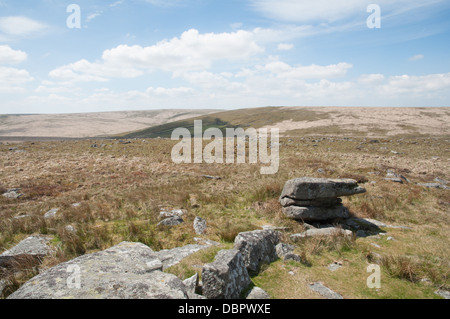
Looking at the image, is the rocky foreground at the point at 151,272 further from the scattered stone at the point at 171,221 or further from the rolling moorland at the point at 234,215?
the scattered stone at the point at 171,221

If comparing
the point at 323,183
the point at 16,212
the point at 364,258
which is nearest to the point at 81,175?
the point at 16,212

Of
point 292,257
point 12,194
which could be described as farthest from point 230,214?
point 12,194

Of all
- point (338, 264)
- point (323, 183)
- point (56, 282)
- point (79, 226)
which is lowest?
point (338, 264)

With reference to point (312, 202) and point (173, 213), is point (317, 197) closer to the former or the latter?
point (312, 202)

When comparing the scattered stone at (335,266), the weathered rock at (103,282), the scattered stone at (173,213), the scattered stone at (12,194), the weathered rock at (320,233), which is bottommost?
the scattered stone at (335,266)

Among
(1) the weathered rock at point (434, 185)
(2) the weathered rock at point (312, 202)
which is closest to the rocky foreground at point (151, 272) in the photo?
(2) the weathered rock at point (312, 202)

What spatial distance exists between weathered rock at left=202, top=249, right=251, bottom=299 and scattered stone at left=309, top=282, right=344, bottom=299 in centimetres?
208

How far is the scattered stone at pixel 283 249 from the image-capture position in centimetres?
796

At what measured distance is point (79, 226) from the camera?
9.61 meters

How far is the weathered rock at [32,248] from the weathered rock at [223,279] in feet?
18.0

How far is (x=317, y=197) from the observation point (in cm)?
1089
